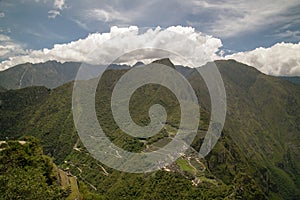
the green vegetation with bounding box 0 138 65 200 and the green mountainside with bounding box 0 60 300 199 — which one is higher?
the green vegetation with bounding box 0 138 65 200

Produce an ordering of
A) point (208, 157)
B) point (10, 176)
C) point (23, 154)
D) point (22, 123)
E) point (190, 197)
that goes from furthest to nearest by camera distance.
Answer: point (22, 123) < point (208, 157) < point (190, 197) < point (23, 154) < point (10, 176)

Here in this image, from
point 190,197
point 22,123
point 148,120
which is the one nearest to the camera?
point 190,197

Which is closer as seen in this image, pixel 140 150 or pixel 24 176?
pixel 24 176

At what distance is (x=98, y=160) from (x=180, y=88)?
79947mm

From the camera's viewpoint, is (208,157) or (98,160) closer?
(208,157)

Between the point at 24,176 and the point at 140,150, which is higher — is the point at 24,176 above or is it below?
above

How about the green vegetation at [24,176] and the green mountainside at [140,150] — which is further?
the green mountainside at [140,150]

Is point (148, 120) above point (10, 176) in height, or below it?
below

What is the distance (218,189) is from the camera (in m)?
79.8

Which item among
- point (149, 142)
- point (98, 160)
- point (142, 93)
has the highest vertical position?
point (142, 93)

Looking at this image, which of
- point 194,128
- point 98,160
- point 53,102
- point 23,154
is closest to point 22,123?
point 53,102

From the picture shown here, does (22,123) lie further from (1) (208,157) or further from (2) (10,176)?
(2) (10,176)

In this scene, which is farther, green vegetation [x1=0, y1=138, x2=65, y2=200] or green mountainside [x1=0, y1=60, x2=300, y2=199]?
green mountainside [x1=0, y1=60, x2=300, y2=199]

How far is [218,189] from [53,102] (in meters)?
141
